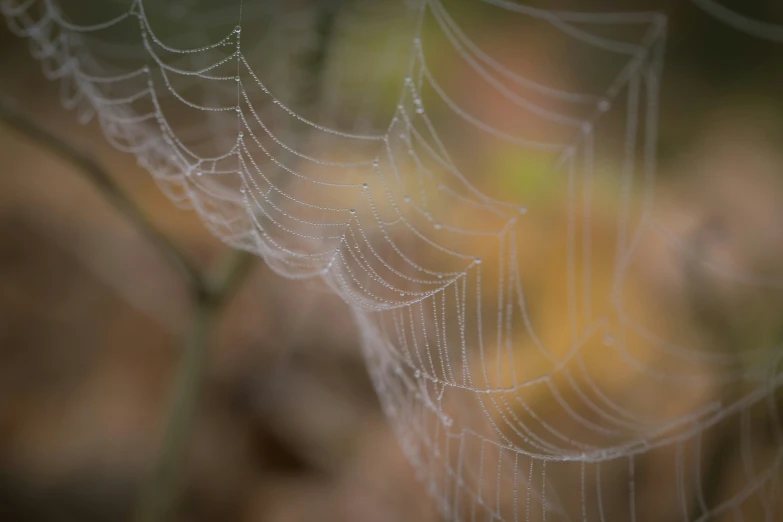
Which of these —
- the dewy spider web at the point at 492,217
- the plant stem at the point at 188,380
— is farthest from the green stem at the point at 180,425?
the dewy spider web at the point at 492,217

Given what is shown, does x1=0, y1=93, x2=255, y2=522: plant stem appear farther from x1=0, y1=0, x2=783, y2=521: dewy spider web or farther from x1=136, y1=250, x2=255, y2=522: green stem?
x1=0, y1=0, x2=783, y2=521: dewy spider web

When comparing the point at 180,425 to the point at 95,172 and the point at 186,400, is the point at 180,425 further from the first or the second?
the point at 95,172

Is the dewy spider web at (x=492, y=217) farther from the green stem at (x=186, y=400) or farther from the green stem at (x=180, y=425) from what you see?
the green stem at (x=180, y=425)

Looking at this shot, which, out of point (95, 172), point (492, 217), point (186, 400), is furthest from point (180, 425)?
point (492, 217)

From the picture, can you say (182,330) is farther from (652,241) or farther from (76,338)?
(652,241)

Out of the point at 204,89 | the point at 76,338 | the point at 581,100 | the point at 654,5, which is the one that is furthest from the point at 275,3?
the point at 76,338
